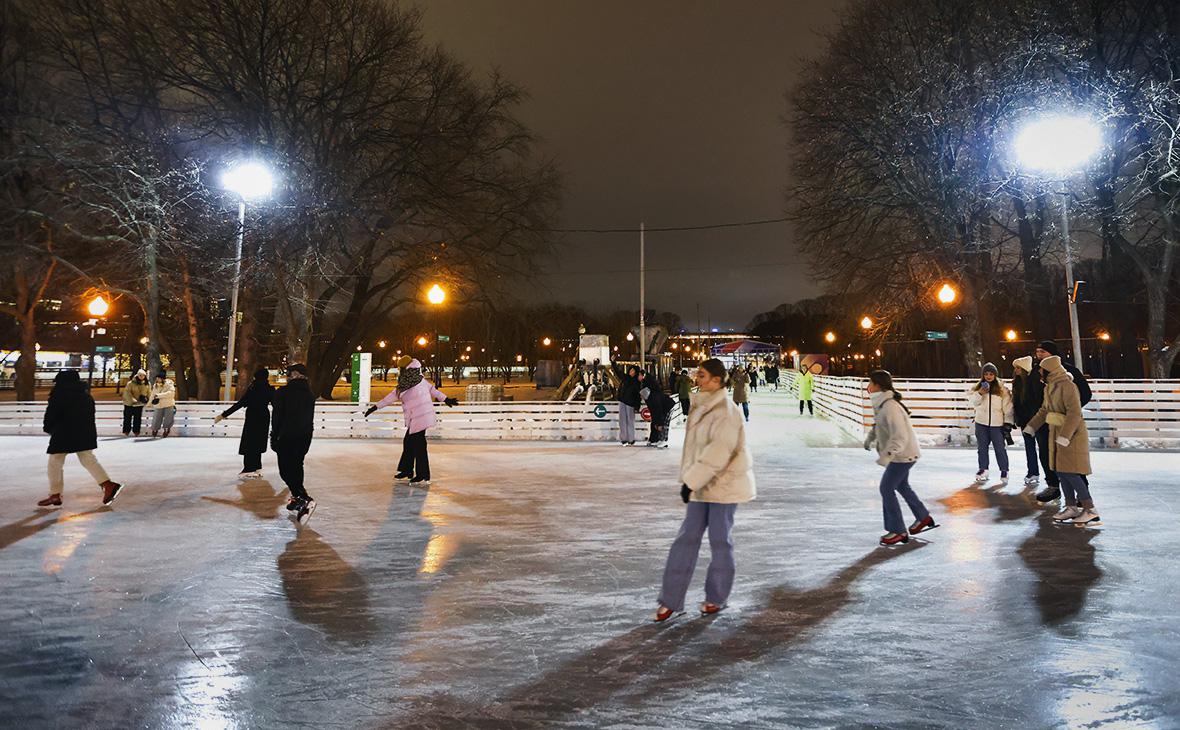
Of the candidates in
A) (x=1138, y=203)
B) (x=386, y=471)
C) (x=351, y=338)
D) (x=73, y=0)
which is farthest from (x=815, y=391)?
(x=73, y=0)

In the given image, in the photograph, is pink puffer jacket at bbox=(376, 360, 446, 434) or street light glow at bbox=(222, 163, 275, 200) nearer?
pink puffer jacket at bbox=(376, 360, 446, 434)

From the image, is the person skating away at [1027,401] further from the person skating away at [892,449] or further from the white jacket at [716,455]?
the white jacket at [716,455]

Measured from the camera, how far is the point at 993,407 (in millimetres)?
A: 10398

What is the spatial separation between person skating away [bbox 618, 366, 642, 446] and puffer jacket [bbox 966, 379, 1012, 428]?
7.36 meters

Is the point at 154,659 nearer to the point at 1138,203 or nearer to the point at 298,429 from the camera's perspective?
the point at 298,429

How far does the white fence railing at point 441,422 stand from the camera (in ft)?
57.9

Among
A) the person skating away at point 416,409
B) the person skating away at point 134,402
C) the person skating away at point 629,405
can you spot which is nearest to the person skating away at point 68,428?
the person skating away at point 416,409

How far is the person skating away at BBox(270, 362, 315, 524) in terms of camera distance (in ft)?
25.9

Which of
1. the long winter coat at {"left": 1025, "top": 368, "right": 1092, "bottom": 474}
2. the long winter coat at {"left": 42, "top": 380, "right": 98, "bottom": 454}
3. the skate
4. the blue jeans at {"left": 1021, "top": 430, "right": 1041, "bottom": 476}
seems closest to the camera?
the long winter coat at {"left": 1025, "top": 368, "right": 1092, "bottom": 474}

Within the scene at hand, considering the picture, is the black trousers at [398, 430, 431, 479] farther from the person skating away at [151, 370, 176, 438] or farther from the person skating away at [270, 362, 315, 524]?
the person skating away at [151, 370, 176, 438]

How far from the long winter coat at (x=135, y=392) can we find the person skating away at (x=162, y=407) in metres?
0.19

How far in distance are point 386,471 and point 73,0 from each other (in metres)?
18.3

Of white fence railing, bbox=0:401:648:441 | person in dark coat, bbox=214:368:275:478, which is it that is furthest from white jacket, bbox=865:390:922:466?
white fence railing, bbox=0:401:648:441

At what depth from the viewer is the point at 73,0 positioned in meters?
20.4
